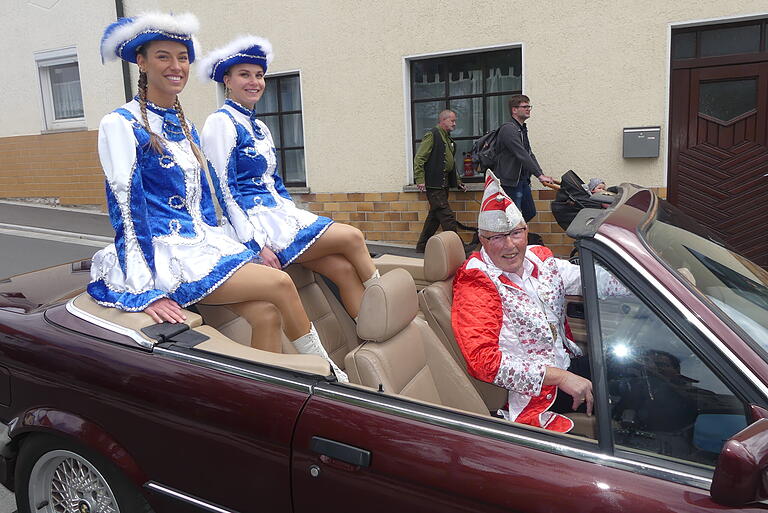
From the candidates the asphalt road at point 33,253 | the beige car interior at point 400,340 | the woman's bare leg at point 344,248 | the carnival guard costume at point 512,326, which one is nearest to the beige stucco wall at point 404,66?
the asphalt road at point 33,253

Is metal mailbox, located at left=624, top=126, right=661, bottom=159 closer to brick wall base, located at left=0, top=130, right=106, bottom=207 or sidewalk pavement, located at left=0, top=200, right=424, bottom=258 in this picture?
sidewalk pavement, located at left=0, top=200, right=424, bottom=258

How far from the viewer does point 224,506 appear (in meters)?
1.86

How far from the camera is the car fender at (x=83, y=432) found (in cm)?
199

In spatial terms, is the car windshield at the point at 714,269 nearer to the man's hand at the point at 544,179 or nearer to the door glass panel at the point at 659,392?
the door glass panel at the point at 659,392

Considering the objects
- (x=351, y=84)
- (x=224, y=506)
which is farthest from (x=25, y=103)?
(x=224, y=506)

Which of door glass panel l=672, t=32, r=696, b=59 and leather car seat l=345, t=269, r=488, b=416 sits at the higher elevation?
door glass panel l=672, t=32, r=696, b=59

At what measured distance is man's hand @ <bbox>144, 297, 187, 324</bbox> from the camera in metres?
2.22

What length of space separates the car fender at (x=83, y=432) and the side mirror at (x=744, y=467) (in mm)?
1663

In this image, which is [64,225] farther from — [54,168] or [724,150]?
[724,150]

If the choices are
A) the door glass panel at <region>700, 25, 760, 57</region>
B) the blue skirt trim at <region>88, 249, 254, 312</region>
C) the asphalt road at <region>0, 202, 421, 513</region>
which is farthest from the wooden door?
the blue skirt trim at <region>88, 249, 254, 312</region>

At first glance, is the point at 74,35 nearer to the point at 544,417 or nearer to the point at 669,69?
the point at 669,69

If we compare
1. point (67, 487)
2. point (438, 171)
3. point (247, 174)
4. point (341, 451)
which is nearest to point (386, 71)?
point (438, 171)

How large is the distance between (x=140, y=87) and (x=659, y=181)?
5873 millimetres

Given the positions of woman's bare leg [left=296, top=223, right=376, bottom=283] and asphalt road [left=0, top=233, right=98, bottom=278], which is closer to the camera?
woman's bare leg [left=296, top=223, right=376, bottom=283]
